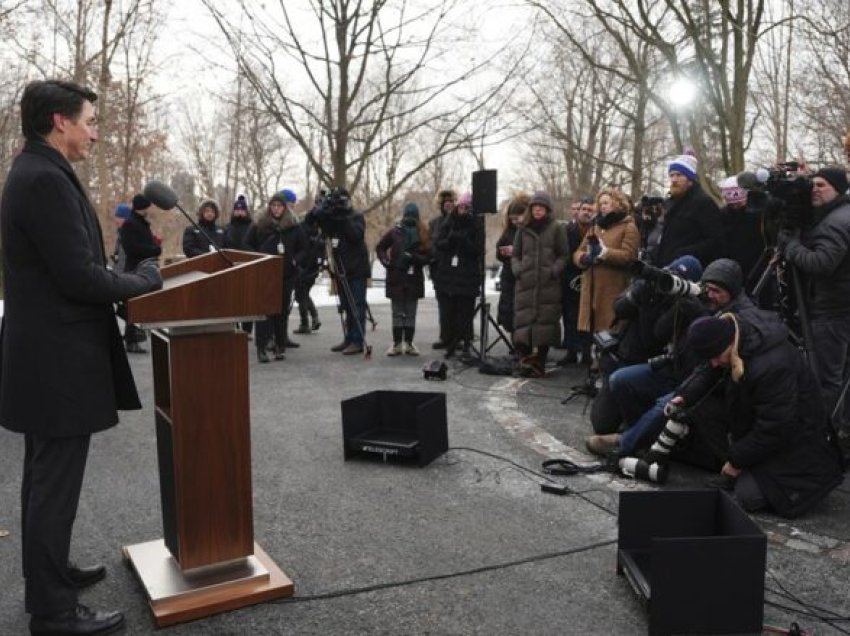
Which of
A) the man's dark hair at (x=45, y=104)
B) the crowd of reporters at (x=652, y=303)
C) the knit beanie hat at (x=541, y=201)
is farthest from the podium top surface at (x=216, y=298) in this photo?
the knit beanie hat at (x=541, y=201)

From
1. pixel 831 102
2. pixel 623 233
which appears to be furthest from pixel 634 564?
pixel 831 102

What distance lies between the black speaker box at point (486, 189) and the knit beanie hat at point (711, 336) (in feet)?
12.8

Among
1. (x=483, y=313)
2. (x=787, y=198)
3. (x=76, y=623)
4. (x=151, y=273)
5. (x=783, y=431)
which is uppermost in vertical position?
(x=787, y=198)

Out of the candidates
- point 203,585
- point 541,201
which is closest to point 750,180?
point 541,201

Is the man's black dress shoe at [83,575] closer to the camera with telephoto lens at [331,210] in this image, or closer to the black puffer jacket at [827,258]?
the black puffer jacket at [827,258]

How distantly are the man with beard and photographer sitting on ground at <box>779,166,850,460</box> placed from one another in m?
1.01

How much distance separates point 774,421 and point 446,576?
1918 millimetres

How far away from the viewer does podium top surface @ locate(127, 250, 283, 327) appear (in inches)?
106

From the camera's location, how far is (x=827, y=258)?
474 cm

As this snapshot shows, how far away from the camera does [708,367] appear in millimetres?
4336

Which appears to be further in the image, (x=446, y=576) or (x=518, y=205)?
(x=518, y=205)

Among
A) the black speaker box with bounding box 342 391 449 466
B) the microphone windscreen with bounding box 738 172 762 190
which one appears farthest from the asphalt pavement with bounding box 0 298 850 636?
the microphone windscreen with bounding box 738 172 762 190

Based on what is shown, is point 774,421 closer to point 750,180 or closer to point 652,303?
point 652,303

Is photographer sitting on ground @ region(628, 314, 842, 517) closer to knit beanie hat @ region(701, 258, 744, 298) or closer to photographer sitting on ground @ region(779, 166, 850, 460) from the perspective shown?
knit beanie hat @ region(701, 258, 744, 298)
